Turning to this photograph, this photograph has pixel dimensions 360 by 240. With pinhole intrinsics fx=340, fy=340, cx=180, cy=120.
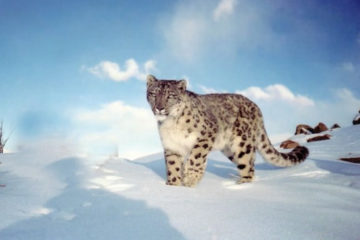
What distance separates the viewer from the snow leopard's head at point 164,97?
6.42 metres

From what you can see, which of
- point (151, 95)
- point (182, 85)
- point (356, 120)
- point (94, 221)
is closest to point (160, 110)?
point (151, 95)

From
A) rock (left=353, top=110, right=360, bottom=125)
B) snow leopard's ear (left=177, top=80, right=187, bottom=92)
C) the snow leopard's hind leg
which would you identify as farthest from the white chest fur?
rock (left=353, top=110, right=360, bottom=125)

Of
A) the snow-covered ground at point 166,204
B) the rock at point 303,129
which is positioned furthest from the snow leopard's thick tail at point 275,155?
the rock at point 303,129

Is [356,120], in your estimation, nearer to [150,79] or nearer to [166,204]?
[150,79]

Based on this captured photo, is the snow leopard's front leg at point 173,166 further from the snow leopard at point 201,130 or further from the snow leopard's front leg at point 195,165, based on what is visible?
the snow leopard's front leg at point 195,165

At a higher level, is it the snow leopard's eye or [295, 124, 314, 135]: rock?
[295, 124, 314, 135]: rock

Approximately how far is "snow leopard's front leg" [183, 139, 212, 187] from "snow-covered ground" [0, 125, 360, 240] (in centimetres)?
23

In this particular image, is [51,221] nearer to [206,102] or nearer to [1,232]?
[1,232]

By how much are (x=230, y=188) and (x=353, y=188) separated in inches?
87.0

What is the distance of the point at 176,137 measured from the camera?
6668 mm

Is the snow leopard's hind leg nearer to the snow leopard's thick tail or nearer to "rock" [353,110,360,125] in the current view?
the snow leopard's thick tail

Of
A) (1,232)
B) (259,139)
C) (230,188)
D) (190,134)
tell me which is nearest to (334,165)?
(259,139)

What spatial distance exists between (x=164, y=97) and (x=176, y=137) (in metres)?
0.83

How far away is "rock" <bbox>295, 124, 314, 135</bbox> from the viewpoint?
1736 cm
